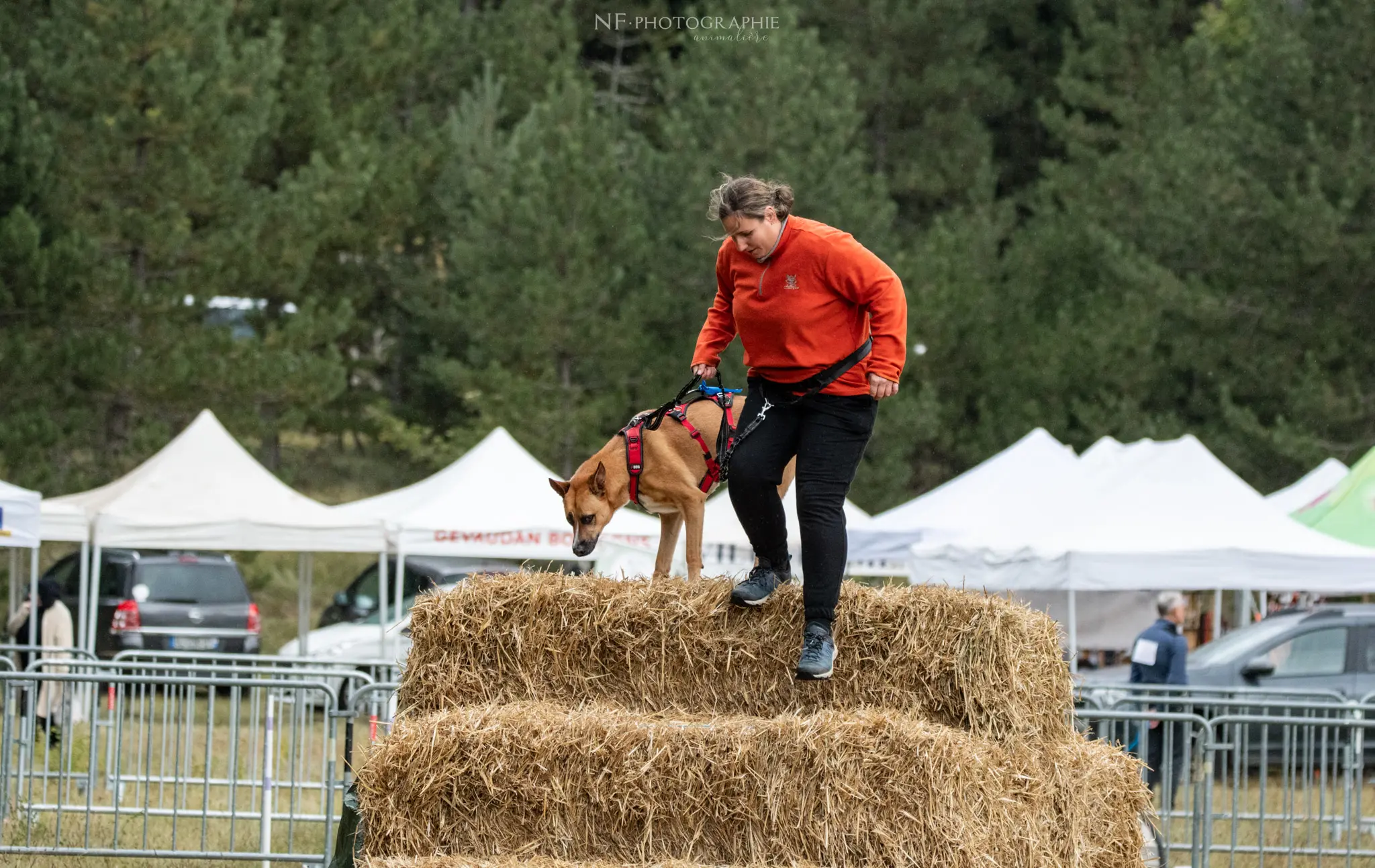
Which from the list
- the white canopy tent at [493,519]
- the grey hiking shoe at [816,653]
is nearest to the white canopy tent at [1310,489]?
the white canopy tent at [493,519]

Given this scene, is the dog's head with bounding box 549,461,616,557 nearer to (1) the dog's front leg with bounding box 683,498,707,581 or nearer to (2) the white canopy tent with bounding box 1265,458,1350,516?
(1) the dog's front leg with bounding box 683,498,707,581

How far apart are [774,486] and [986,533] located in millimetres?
10068

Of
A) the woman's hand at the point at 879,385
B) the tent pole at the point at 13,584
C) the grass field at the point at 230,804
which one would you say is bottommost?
the grass field at the point at 230,804

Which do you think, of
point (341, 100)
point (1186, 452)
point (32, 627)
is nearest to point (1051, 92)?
point (341, 100)

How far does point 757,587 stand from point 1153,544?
949cm

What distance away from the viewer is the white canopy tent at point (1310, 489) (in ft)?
66.1

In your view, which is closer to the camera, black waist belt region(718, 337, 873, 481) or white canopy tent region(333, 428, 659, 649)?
black waist belt region(718, 337, 873, 481)

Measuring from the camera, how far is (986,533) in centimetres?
1531

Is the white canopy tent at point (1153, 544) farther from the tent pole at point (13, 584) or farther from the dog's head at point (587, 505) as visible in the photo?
the tent pole at point (13, 584)

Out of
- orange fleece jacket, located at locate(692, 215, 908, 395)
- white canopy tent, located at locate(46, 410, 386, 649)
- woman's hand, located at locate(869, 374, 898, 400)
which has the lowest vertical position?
white canopy tent, located at locate(46, 410, 386, 649)

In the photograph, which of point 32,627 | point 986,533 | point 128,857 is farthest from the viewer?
point 986,533

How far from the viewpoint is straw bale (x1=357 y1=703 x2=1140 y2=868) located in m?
4.76

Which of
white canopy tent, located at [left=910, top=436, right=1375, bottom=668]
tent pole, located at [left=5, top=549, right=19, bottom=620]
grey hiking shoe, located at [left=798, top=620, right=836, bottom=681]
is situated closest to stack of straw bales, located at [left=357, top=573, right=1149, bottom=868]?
grey hiking shoe, located at [left=798, top=620, right=836, bottom=681]

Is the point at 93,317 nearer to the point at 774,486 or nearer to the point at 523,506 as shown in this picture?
the point at 523,506
